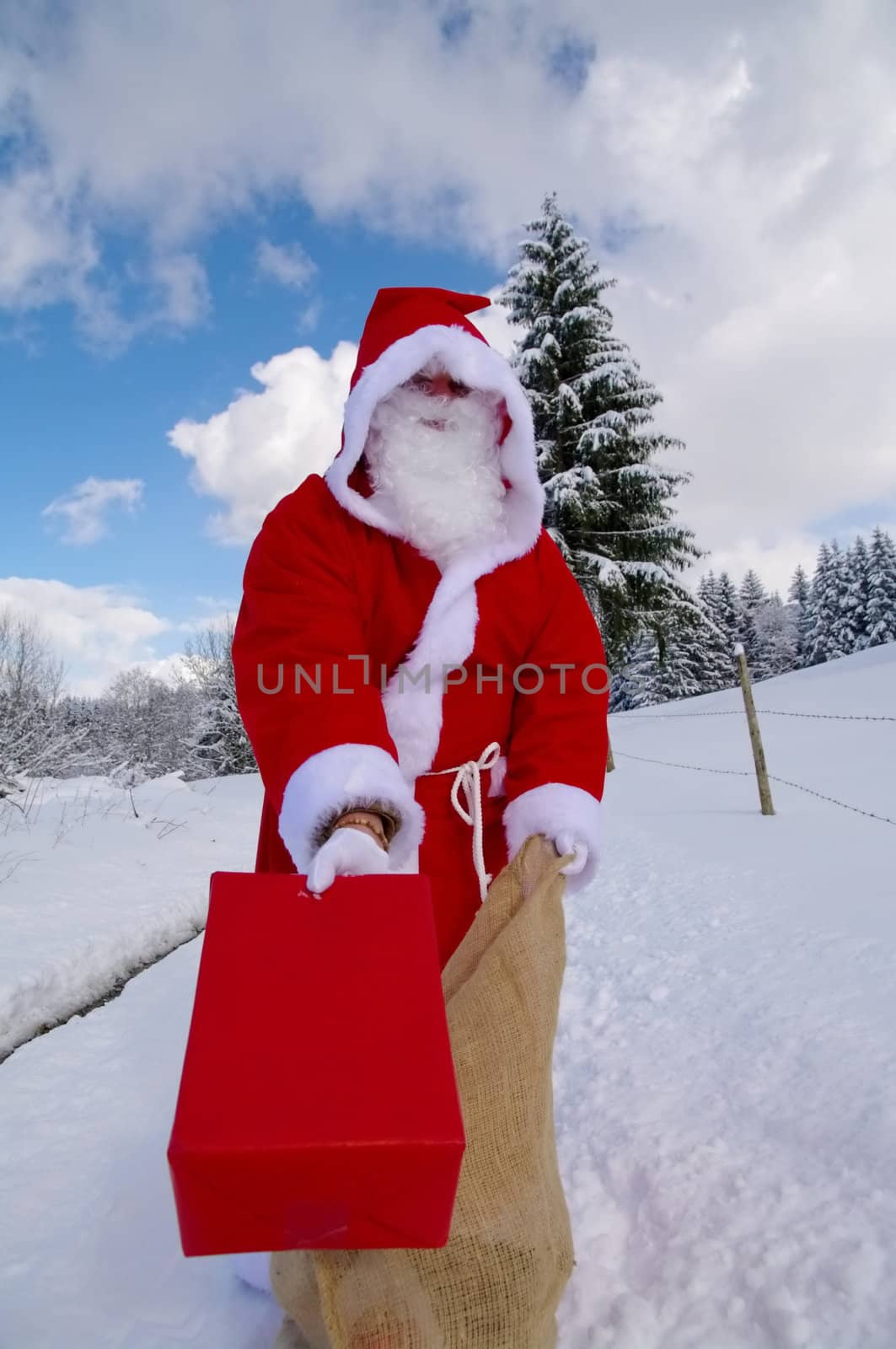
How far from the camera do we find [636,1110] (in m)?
2.11

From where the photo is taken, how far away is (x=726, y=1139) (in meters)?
1.90

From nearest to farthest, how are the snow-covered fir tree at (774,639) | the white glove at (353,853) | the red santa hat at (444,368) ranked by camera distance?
1. the white glove at (353,853)
2. the red santa hat at (444,368)
3. the snow-covered fir tree at (774,639)

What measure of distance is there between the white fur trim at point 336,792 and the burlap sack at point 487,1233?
0.32 metres

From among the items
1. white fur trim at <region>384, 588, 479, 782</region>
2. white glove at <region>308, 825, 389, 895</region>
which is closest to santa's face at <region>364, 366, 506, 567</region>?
white fur trim at <region>384, 588, 479, 782</region>

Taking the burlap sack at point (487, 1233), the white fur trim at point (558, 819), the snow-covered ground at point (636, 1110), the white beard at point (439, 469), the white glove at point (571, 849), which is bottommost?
the snow-covered ground at point (636, 1110)

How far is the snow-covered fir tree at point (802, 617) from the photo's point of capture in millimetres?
41322

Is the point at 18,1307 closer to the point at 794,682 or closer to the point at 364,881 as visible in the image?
the point at 364,881

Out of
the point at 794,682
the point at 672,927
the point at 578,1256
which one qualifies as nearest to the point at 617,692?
the point at 794,682

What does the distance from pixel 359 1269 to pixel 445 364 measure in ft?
6.13

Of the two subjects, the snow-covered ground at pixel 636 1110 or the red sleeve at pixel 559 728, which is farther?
the red sleeve at pixel 559 728

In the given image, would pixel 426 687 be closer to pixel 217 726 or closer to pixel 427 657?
pixel 427 657

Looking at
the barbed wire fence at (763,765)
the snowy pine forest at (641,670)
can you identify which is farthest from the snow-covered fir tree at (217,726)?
the barbed wire fence at (763,765)

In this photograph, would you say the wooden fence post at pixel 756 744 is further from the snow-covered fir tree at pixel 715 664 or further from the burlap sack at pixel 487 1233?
the snow-covered fir tree at pixel 715 664

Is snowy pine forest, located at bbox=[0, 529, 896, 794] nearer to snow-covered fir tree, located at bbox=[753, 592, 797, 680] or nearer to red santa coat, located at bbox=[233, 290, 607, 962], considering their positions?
snow-covered fir tree, located at bbox=[753, 592, 797, 680]
